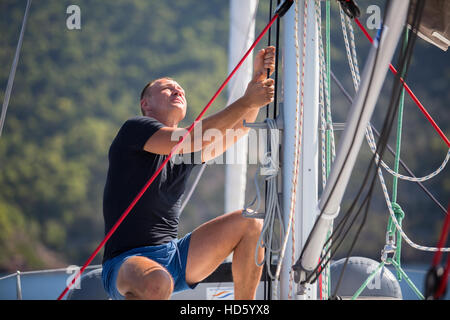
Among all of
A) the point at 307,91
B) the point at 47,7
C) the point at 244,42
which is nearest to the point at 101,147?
the point at 47,7

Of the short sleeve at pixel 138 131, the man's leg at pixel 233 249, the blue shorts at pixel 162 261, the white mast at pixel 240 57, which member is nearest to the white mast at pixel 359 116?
the man's leg at pixel 233 249

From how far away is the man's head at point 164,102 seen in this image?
189cm

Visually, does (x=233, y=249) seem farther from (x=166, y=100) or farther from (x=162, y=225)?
(x=166, y=100)

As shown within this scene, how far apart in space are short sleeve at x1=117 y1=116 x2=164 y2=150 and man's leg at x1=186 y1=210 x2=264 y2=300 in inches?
13.9

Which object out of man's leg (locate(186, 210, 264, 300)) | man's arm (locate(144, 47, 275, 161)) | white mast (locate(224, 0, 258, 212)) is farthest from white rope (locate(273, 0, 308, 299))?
white mast (locate(224, 0, 258, 212))

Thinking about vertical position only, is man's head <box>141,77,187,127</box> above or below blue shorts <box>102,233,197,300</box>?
above

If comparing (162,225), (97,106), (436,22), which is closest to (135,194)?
(162,225)

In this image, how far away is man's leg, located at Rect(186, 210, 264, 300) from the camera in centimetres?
168

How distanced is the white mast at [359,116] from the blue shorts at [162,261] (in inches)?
19.0

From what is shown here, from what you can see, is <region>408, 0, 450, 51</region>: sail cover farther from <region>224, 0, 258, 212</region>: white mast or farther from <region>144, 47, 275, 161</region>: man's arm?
<region>224, 0, 258, 212</region>: white mast

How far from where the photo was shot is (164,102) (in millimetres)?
1893

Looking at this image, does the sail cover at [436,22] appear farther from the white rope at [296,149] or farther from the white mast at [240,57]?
the white mast at [240,57]

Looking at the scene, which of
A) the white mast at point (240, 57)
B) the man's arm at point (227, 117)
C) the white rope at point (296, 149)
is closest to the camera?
the white rope at point (296, 149)
